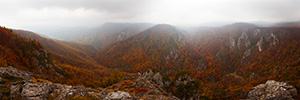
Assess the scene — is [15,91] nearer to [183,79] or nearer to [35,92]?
[35,92]

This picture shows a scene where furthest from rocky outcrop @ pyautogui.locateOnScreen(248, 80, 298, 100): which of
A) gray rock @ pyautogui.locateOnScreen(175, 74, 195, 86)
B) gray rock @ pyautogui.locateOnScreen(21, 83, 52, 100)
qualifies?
gray rock @ pyautogui.locateOnScreen(21, 83, 52, 100)

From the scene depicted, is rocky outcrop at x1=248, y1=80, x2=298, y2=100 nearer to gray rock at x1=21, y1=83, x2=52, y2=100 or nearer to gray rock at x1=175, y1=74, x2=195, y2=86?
gray rock at x1=175, y1=74, x2=195, y2=86

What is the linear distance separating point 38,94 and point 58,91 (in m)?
3.01

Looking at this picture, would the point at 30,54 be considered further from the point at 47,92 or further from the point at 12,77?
the point at 47,92

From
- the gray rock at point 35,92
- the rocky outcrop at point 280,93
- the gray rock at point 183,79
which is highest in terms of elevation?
the gray rock at point 35,92

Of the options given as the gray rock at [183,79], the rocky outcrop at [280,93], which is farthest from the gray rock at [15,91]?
the rocky outcrop at [280,93]

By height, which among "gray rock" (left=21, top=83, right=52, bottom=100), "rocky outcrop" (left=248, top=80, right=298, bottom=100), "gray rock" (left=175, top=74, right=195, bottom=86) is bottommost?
"gray rock" (left=175, top=74, right=195, bottom=86)

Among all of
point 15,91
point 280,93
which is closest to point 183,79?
point 280,93

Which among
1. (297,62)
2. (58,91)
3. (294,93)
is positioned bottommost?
(297,62)

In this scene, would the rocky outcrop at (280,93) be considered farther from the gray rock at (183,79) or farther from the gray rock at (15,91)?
the gray rock at (15,91)

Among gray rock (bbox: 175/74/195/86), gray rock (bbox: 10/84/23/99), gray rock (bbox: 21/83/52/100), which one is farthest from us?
gray rock (bbox: 175/74/195/86)

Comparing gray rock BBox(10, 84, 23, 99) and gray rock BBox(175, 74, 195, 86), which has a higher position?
gray rock BBox(10, 84, 23, 99)

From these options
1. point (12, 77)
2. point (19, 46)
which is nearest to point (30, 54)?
point (19, 46)

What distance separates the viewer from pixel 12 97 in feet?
60.8
